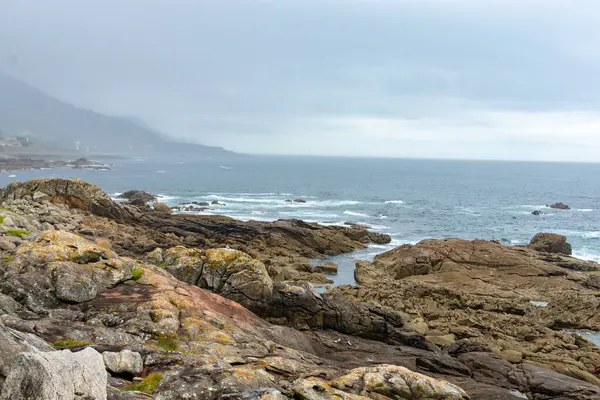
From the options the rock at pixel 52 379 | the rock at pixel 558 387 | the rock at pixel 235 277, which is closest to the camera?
the rock at pixel 52 379

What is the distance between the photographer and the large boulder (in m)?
49.4

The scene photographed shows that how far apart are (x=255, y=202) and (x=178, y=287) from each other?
8520 centimetres

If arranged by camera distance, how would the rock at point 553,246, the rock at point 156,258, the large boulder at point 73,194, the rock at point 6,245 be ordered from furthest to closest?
the rock at point 553,246 < the large boulder at point 73,194 < the rock at point 156,258 < the rock at point 6,245

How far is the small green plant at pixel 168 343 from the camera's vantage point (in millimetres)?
13922

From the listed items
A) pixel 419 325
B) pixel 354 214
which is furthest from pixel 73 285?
pixel 354 214

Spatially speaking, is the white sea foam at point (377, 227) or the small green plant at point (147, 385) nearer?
the small green plant at point (147, 385)

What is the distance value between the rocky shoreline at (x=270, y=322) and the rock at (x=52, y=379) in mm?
25

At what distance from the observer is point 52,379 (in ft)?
21.2

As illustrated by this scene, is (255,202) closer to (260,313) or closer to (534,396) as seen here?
(260,313)

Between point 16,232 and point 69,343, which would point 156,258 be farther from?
point 69,343

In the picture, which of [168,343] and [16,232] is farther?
[16,232]

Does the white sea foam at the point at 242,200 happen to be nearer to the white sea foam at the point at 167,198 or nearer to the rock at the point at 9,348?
the white sea foam at the point at 167,198

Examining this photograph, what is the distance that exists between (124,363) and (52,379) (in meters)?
4.28

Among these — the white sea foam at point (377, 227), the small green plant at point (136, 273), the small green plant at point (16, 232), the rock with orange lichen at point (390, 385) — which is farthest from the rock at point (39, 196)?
the white sea foam at point (377, 227)
